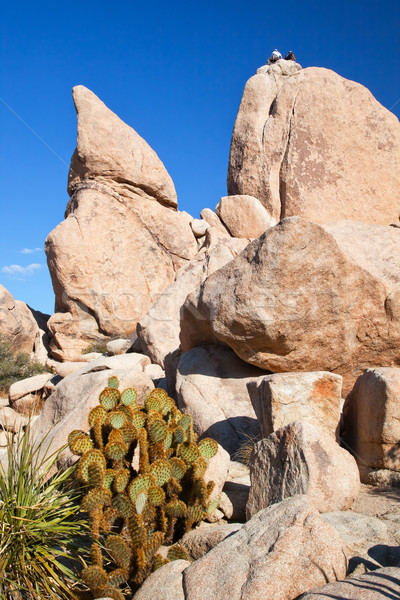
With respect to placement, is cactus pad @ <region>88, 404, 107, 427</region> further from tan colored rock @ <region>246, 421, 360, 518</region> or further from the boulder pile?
tan colored rock @ <region>246, 421, 360, 518</region>

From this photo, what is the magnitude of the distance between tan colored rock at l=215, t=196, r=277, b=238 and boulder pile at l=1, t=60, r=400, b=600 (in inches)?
1.9

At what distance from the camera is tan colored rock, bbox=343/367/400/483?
438cm

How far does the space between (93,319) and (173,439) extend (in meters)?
9.66

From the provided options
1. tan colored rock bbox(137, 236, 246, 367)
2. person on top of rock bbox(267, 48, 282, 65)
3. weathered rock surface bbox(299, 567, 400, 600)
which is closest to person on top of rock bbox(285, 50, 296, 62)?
person on top of rock bbox(267, 48, 282, 65)

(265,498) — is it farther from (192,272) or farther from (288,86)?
(288,86)

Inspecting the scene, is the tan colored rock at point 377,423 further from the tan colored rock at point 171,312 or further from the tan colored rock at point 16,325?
the tan colored rock at point 16,325

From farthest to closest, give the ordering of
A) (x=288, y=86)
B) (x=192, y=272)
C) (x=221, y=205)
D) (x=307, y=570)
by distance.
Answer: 1. (x=221, y=205)
2. (x=288, y=86)
3. (x=192, y=272)
4. (x=307, y=570)

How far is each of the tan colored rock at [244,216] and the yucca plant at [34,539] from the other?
914 cm

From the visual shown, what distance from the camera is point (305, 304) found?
19.5 feet

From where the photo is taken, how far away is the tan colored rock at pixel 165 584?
293 cm

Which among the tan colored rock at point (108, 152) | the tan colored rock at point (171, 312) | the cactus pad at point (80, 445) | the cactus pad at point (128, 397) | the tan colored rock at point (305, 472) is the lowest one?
the tan colored rock at point (305, 472)

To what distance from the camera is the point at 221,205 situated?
13.4 meters

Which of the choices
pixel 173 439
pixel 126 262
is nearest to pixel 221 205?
pixel 126 262

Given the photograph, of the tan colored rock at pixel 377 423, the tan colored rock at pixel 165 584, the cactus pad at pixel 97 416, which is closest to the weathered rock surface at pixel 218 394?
the tan colored rock at pixel 377 423
